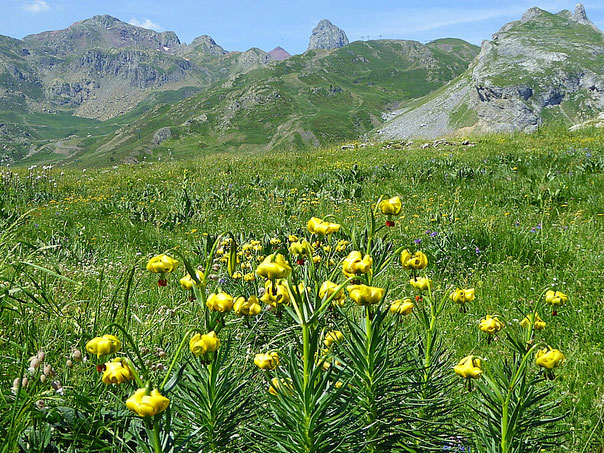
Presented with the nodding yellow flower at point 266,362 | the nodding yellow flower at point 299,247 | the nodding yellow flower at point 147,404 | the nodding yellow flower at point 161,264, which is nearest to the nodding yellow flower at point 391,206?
the nodding yellow flower at point 299,247

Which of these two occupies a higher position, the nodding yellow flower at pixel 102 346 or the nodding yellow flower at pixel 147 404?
the nodding yellow flower at pixel 102 346

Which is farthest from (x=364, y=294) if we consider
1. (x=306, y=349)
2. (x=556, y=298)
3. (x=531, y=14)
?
(x=531, y=14)

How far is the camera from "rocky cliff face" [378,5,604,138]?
113 m

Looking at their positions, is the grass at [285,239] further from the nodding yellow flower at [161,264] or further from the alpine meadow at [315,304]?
the nodding yellow flower at [161,264]

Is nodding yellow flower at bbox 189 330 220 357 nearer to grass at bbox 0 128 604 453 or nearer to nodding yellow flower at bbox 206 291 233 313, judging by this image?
nodding yellow flower at bbox 206 291 233 313

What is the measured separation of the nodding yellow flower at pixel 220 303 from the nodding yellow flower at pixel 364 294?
0.37 meters

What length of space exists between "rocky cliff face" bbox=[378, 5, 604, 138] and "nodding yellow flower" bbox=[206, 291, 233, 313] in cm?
11073

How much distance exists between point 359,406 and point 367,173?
8.05m

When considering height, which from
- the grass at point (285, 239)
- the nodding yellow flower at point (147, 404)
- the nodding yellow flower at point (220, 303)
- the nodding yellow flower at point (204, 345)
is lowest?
the grass at point (285, 239)

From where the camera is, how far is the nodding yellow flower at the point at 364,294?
45.3 inches

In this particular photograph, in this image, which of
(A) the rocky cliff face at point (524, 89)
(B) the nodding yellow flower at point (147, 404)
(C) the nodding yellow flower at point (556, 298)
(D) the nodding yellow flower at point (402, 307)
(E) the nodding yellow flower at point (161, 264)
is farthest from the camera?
(A) the rocky cliff face at point (524, 89)

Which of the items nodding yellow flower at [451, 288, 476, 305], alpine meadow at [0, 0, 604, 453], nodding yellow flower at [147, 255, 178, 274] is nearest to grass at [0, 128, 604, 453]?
alpine meadow at [0, 0, 604, 453]

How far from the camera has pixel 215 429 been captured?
1.38 m

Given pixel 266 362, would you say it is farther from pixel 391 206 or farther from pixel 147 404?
pixel 391 206
